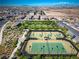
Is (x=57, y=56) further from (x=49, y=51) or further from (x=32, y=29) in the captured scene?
(x=32, y=29)

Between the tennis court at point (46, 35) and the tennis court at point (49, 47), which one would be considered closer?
the tennis court at point (49, 47)

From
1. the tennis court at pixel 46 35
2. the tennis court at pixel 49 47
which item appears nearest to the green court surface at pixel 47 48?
the tennis court at pixel 49 47

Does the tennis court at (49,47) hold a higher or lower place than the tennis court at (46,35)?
lower

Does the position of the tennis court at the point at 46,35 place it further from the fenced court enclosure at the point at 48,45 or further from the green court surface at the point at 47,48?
the green court surface at the point at 47,48

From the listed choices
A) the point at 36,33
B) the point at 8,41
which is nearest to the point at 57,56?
the point at 8,41

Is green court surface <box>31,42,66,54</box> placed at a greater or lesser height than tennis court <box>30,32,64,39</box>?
lesser

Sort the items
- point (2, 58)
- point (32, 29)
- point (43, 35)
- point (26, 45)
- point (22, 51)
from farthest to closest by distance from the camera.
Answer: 1. point (32, 29)
2. point (43, 35)
3. point (26, 45)
4. point (22, 51)
5. point (2, 58)

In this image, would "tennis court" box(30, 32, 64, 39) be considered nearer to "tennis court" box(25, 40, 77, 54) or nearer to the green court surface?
"tennis court" box(25, 40, 77, 54)

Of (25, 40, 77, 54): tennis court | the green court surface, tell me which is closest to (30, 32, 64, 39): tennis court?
(25, 40, 77, 54): tennis court
